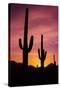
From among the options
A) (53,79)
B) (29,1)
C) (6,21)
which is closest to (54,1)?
(29,1)

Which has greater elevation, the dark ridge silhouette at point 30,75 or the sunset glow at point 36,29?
the sunset glow at point 36,29

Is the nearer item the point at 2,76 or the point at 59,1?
the point at 2,76

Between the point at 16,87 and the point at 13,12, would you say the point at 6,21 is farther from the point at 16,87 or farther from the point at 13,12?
the point at 16,87

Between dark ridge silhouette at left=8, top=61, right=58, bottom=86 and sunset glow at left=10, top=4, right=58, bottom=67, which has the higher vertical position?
sunset glow at left=10, top=4, right=58, bottom=67

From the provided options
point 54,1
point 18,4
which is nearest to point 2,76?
point 18,4

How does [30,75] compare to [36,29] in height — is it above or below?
below

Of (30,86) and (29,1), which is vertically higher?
(29,1)

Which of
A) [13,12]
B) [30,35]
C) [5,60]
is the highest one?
[13,12]
